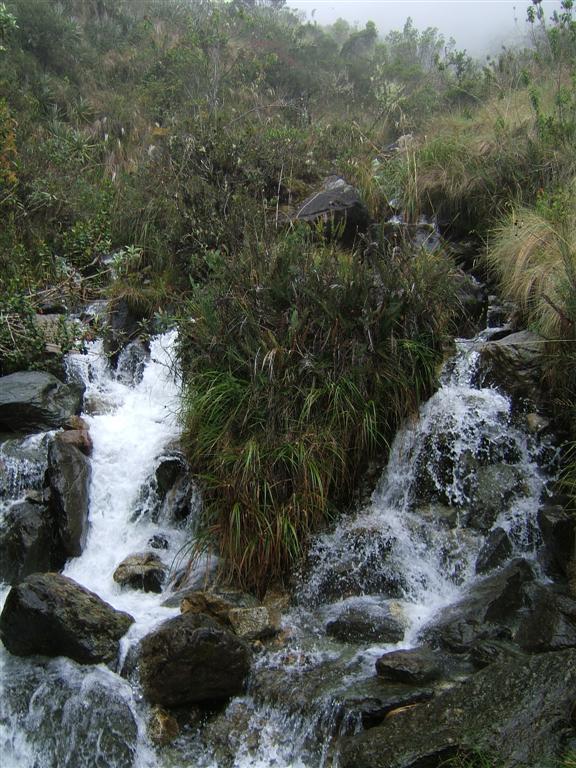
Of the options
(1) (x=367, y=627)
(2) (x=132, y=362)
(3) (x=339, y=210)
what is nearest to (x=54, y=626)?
(1) (x=367, y=627)

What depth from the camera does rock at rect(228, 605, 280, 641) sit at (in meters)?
4.82

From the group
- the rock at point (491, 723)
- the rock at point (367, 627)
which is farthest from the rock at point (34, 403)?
the rock at point (491, 723)

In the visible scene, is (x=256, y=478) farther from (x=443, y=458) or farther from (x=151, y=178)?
(x=151, y=178)

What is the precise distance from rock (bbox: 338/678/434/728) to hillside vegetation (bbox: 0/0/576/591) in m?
1.35

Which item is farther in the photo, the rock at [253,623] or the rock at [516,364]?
the rock at [516,364]

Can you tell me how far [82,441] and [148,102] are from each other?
28.8ft

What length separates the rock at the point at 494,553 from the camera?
5.21 m

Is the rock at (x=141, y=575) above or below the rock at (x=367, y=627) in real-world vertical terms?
below

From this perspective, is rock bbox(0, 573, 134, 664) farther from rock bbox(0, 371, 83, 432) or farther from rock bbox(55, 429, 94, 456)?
rock bbox(0, 371, 83, 432)

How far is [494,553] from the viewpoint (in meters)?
5.22

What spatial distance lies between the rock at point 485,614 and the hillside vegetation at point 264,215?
4.02 ft

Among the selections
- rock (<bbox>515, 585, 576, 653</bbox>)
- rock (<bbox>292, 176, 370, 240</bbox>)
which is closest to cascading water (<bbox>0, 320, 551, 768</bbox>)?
rock (<bbox>515, 585, 576, 653</bbox>)

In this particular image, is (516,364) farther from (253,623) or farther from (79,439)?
(79,439)

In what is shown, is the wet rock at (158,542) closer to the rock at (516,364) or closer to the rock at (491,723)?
the rock at (491,723)
